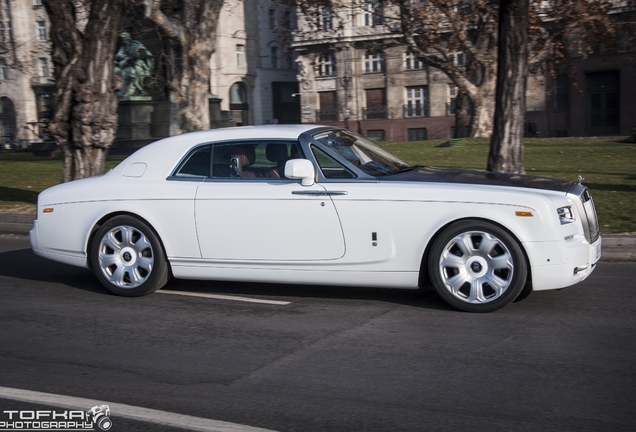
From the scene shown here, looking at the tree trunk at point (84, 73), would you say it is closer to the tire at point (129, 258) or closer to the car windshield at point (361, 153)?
the tire at point (129, 258)

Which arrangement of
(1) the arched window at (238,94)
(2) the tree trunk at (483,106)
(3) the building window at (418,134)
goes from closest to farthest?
(2) the tree trunk at (483,106) < (3) the building window at (418,134) < (1) the arched window at (238,94)

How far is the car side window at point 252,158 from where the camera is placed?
676 cm

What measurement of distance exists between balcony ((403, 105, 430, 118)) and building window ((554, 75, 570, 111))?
30.7 ft

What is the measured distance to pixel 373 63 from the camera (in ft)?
184

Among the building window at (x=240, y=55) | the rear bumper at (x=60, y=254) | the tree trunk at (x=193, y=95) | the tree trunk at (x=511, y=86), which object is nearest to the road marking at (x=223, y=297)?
the rear bumper at (x=60, y=254)

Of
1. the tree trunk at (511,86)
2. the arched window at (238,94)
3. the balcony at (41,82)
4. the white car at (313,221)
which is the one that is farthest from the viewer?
the arched window at (238,94)

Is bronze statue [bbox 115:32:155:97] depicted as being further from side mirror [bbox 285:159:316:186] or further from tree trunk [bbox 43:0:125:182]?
side mirror [bbox 285:159:316:186]

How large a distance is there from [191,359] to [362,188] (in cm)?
210

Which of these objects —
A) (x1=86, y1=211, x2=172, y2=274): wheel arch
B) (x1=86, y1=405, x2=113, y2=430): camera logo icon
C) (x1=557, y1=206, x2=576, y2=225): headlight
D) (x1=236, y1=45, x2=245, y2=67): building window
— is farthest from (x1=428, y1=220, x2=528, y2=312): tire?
(x1=236, y1=45, x2=245, y2=67): building window

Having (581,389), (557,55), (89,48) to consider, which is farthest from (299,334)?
A: (557,55)

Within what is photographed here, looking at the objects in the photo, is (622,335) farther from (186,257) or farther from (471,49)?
(471,49)

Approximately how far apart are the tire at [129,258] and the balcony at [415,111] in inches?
1929

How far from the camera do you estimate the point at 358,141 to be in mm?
7238

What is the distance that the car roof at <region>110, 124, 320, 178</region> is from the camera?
6961mm
